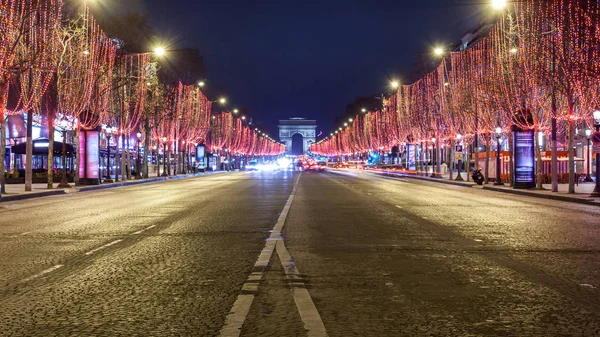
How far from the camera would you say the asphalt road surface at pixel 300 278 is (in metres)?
6.18

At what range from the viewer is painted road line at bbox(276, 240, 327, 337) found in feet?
19.6

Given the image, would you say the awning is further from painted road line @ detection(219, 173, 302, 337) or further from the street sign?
painted road line @ detection(219, 173, 302, 337)

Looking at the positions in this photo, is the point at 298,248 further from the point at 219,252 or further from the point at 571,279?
the point at 571,279

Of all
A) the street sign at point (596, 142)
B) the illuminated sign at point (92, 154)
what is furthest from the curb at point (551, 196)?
the illuminated sign at point (92, 154)

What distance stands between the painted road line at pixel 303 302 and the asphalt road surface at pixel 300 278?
0.03 meters

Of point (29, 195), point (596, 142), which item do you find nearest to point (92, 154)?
point (29, 195)

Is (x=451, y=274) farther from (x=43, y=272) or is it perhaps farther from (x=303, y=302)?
(x=43, y=272)

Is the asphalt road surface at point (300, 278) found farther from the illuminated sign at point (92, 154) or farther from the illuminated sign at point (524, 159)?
the illuminated sign at point (92, 154)

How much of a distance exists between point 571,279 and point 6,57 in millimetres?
26678

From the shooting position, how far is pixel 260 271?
904 cm

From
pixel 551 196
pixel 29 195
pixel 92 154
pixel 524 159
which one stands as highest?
pixel 92 154

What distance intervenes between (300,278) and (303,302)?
1.45 m

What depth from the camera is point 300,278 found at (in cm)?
852

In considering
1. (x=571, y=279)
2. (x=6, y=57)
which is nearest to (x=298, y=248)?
(x=571, y=279)
